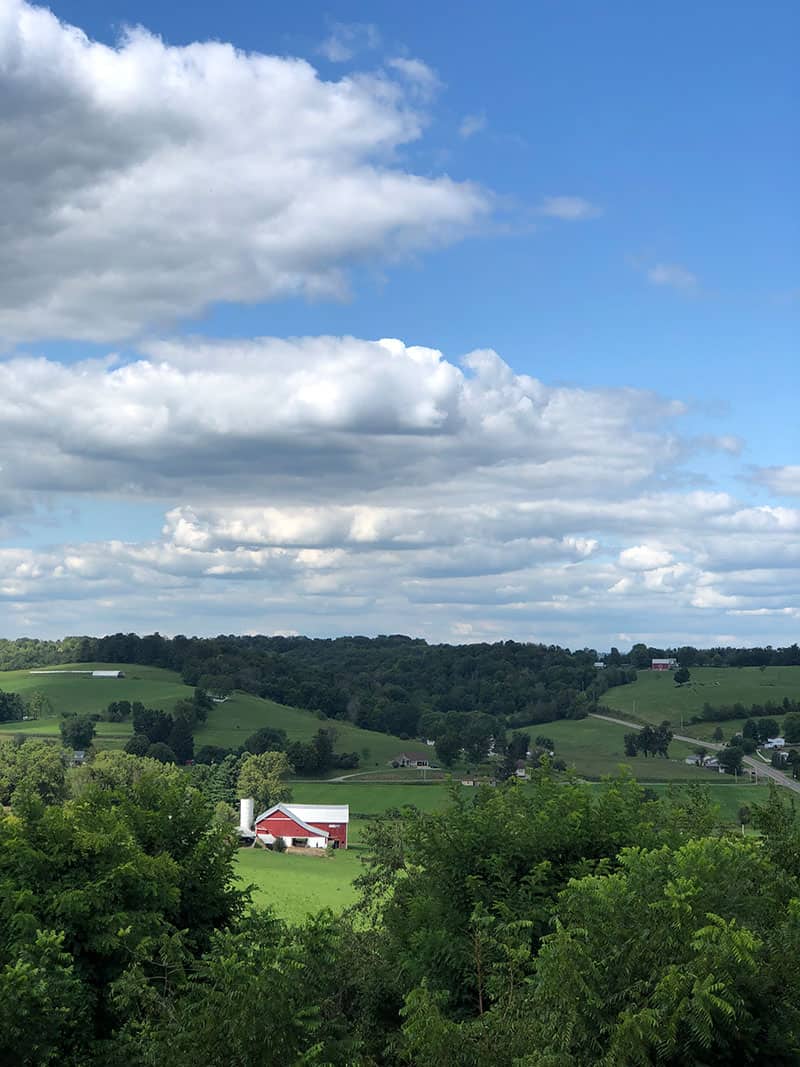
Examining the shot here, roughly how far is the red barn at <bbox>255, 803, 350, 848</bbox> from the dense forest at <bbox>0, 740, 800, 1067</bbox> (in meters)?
75.5

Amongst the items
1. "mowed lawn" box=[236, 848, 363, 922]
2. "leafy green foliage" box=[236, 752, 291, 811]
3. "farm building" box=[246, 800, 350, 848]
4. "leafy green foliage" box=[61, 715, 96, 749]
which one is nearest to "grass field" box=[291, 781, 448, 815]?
"leafy green foliage" box=[236, 752, 291, 811]

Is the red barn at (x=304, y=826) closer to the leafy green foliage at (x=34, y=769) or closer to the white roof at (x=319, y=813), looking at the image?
the white roof at (x=319, y=813)

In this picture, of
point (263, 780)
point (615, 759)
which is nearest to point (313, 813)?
point (263, 780)

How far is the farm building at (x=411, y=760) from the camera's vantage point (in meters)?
183

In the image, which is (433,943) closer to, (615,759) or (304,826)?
(304,826)

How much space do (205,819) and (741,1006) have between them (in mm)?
21695

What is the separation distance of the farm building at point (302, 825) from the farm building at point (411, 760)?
208 feet

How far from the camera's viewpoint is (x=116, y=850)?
97.9 feet

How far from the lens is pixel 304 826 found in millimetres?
116500

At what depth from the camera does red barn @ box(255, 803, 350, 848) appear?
379 feet

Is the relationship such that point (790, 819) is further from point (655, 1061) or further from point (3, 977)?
point (3, 977)

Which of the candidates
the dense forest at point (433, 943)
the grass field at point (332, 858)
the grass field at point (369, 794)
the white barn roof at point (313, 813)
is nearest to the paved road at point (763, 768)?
the grass field at point (332, 858)

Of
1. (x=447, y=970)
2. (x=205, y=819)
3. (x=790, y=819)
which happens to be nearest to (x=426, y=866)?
(x=447, y=970)

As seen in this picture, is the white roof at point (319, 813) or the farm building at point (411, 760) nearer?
the white roof at point (319, 813)
